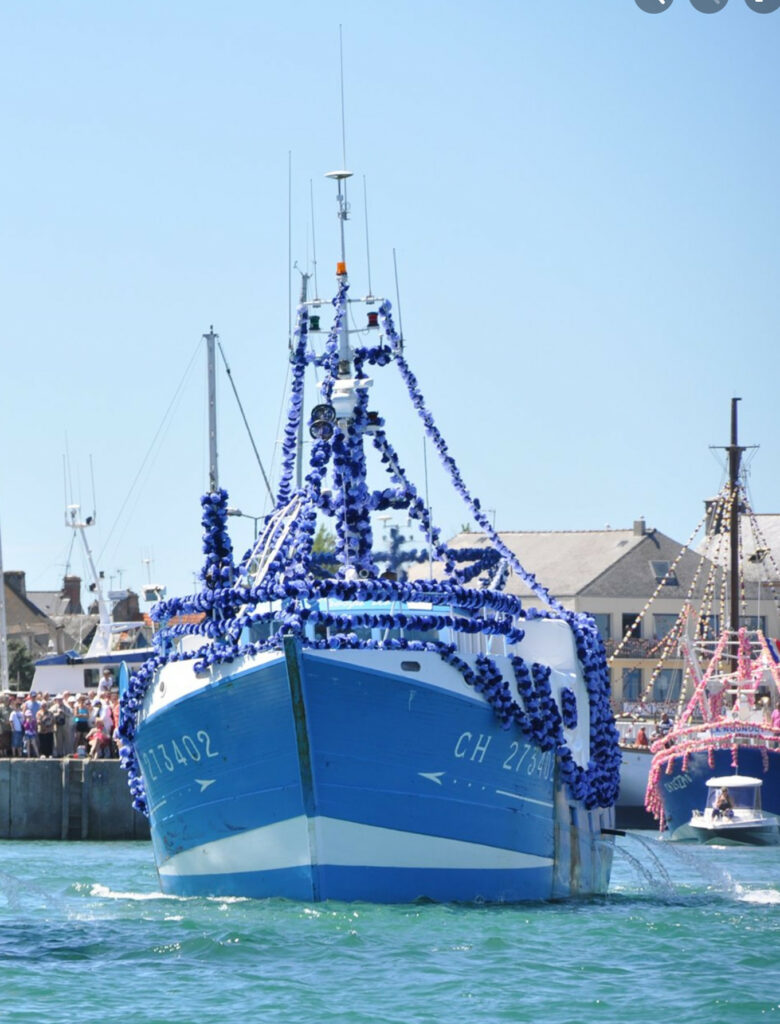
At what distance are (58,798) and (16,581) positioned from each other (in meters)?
60.7

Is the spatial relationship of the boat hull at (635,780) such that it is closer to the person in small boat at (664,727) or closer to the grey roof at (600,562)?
the person in small boat at (664,727)

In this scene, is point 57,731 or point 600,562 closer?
point 57,731

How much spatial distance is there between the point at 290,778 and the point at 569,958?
4722 millimetres

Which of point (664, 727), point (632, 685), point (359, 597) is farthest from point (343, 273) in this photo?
point (632, 685)

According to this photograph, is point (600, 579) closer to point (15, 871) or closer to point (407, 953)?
point (15, 871)

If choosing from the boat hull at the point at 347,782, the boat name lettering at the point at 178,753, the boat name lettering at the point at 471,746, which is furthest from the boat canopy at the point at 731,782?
the boat name lettering at the point at 471,746

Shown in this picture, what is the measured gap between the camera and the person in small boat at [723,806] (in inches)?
1970

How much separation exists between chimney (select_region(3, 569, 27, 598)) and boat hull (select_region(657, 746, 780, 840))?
179 feet

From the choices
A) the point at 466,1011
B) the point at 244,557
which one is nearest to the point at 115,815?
the point at 244,557

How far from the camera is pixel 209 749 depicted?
27.5m

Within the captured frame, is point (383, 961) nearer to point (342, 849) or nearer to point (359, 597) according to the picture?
point (342, 849)

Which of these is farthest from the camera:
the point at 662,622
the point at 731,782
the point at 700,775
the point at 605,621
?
the point at 662,622

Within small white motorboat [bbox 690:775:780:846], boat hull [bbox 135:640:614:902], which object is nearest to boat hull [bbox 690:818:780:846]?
small white motorboat [bbox 690:775:780:846]

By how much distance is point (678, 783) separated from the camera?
5306 centimetres
